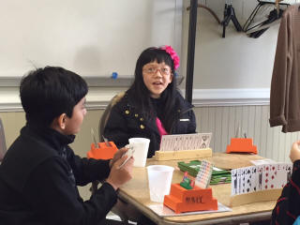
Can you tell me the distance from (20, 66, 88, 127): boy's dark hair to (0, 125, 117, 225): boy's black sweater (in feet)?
0.16

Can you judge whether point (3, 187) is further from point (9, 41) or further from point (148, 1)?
point (148, 1)

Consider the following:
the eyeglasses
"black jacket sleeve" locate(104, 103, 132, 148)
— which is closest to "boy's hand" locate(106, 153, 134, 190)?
"black jacket sleeve" locate(104, 103, 132, 148)

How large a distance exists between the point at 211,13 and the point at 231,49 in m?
0.34

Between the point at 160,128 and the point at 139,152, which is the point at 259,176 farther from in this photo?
the point at 160,128

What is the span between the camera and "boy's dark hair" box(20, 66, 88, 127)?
4.10ft

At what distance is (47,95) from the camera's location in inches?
49.2

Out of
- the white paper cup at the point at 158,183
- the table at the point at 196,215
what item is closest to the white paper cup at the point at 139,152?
the table at the point at 196,215

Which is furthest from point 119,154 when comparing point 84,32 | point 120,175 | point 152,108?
point 84,32

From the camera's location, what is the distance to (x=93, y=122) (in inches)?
108

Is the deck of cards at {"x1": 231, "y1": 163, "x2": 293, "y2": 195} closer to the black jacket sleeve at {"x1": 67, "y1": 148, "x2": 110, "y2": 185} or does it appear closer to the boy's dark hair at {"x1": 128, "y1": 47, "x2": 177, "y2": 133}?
the black jacket sleeve at {"x1": 67, "y1": 148, "x2": 110, "y2": 185}

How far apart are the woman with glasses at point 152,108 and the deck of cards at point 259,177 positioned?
2.83 feet

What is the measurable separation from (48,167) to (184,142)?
82cm

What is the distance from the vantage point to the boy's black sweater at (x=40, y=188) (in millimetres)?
1164

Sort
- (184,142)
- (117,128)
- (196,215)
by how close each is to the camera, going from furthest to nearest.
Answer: (117,128) < (184,142) < (196,215)
